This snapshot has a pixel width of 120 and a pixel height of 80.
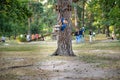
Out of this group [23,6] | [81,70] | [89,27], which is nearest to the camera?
[81,70]

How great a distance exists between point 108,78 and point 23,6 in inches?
634

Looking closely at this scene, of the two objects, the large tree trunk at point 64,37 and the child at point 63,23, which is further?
the large tree trunk at point 64,37

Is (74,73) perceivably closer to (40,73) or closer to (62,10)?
(40,73)

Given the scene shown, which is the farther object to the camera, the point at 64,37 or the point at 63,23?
the point at 64,37

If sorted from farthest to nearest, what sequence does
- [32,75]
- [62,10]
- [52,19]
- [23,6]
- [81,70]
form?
[52,19] < [23,6] < [62,10] < [81,70] < [32,75]

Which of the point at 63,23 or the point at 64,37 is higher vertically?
the point at 63,23

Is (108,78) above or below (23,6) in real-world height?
below

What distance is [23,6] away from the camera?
2614 cm

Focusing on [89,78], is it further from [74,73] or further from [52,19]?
[52,19]

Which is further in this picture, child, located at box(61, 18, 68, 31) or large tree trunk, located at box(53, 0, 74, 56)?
large tree trunk, located at box(53, 0, 74, 56)

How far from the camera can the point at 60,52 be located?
→ 21266 mm

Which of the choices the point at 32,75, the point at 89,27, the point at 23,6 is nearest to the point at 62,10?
the point at 23,6

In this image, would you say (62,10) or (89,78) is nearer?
(89,78)

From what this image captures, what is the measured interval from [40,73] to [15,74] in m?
0.94
